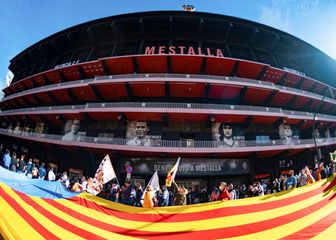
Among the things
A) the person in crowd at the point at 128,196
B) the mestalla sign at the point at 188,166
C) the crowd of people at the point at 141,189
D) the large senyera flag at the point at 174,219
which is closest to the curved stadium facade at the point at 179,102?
the mestalla sign at the point at 188,166

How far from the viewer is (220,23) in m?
23.0

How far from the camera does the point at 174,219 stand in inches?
130

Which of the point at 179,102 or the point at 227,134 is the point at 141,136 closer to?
the point at 179,102

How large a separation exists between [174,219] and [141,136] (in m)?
16.1

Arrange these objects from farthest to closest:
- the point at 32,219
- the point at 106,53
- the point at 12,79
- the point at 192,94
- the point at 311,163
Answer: the point at 12,79 → the point at 106,53 → the point at 311,163 → the point at 192,94 → the point at 32,219

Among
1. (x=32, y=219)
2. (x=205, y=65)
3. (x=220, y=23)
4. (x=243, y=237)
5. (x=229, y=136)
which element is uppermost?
(x=220, y=23)

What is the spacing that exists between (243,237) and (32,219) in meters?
2.88

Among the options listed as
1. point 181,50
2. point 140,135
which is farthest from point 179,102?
point 181,50

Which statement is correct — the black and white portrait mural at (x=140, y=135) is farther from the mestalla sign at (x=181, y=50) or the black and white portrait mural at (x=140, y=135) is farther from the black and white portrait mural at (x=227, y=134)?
the mestalla sign at (x=181, y=50)

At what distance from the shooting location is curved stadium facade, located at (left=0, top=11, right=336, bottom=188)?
18.7 meters

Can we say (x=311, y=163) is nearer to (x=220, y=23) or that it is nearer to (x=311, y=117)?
(x=311, y=117)

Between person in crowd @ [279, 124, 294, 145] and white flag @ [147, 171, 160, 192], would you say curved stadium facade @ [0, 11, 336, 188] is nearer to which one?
person in crowd @ [279, 124, 294, 145]

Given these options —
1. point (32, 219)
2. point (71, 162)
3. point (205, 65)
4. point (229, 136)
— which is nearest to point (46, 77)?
point (71, 162)

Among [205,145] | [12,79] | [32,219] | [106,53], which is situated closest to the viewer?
[32,219]
